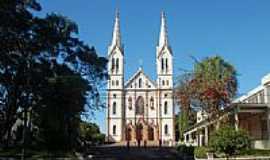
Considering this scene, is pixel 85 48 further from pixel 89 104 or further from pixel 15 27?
pixel 15 27

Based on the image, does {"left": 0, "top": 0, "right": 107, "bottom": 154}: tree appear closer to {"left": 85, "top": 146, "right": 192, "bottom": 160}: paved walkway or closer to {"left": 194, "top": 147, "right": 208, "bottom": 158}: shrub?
{"left": 85, "top": 146, "right": 192, "bottom": 160}: paved walkway

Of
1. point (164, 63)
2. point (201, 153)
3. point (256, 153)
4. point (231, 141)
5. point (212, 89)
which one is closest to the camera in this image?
point (231, 141)

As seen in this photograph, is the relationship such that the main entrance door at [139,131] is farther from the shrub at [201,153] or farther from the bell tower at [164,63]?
the shrub at [201,153]

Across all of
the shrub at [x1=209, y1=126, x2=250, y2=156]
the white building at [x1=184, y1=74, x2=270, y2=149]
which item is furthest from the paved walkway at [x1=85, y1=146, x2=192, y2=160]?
the shrub at [x1=209, y1=126, x2=250, y2=156]

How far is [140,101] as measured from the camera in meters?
77.5

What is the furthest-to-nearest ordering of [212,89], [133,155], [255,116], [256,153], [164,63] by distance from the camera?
[164,63]
[255,116]
[133,155]
[212,89]
[256,153]

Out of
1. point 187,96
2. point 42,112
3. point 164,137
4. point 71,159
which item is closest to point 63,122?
point 42,112

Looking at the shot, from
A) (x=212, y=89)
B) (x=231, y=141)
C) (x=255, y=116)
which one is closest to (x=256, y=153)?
(x=231, y=141)

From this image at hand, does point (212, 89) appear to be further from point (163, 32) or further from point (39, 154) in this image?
point (163, 32)

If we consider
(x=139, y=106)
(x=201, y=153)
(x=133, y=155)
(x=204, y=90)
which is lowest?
(x=133, y=155)

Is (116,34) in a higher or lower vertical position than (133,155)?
higher

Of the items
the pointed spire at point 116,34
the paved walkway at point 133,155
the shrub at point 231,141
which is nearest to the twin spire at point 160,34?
the pointed spire at point 116,34

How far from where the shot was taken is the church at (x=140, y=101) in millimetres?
75125

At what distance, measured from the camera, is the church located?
246ft
